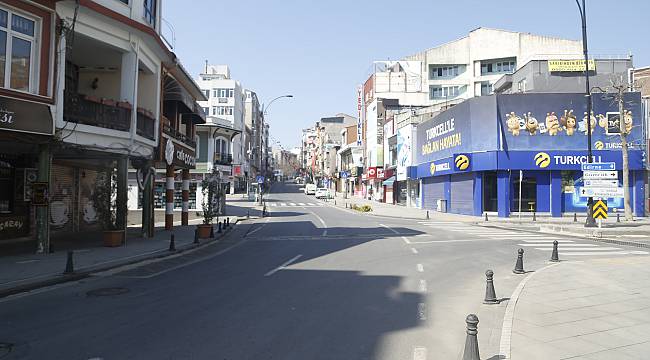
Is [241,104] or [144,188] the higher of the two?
[241,104]

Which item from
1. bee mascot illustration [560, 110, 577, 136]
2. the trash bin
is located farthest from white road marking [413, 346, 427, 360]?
the trash bin

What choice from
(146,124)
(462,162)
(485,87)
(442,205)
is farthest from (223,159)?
(485,87)

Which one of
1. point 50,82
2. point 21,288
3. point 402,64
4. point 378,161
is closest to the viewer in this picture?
point 21,288

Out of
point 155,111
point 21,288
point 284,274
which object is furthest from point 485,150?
point 21,288

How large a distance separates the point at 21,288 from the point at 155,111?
39.9 ft

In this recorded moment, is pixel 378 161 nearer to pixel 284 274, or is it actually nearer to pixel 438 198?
pixel 438 198

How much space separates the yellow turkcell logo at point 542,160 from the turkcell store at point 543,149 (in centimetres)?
7

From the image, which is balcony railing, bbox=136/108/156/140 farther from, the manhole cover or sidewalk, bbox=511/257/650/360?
sidewalk, bbox=511/257/650/360

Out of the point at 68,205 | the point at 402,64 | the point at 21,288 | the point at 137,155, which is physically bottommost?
the point at 21,288

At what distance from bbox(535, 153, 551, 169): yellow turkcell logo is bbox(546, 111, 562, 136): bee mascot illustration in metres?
1.93

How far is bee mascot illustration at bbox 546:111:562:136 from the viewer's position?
119 ft

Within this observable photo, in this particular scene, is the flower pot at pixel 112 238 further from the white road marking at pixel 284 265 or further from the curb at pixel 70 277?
the white road marking at pixel 284 265

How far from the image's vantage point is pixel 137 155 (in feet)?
63.0

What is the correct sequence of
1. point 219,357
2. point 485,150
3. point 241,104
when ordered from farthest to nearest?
point 241,104, point 485,150, point 219,357
